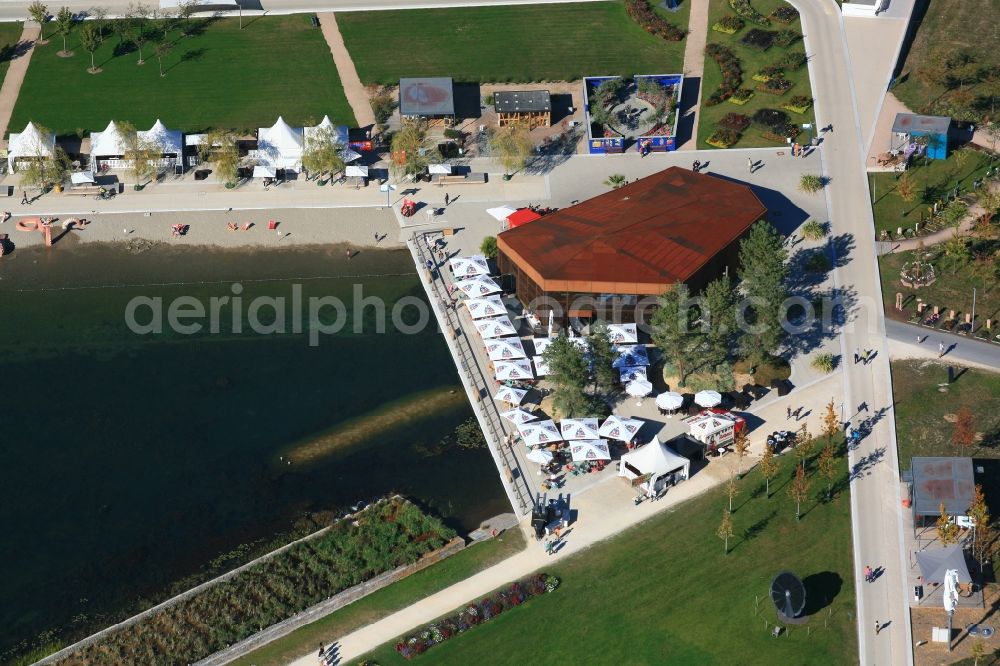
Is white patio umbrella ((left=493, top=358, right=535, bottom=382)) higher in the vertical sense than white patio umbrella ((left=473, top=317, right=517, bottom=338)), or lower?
lower

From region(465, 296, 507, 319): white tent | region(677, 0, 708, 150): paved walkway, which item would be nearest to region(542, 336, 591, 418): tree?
region(465, 296, 507, 319): white tent

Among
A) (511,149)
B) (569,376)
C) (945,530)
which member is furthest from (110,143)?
(945,530)

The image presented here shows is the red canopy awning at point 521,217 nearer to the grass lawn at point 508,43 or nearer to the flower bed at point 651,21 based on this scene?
the grass lawn at point 508,43

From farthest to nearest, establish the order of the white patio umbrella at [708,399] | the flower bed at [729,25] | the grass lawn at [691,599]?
the flower bed at [729,25]
the white patio umbrella at [708,399]
the grass lawn at [691,599]

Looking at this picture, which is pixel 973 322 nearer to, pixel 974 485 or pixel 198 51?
pixel 974 485

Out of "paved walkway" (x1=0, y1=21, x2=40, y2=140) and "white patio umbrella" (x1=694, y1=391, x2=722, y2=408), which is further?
"paved walkway" (x1=0, y1=21, x2=40, y2=140)

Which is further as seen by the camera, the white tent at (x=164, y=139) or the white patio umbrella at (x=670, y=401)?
the white tent at (x=164, y=139)

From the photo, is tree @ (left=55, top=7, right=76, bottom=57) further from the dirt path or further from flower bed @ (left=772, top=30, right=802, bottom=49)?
flower bed @ (left=772, top=30, right=802, bottom=49)

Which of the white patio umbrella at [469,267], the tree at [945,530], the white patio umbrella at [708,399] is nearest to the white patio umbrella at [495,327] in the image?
the white patio umbrella at [469,267]
